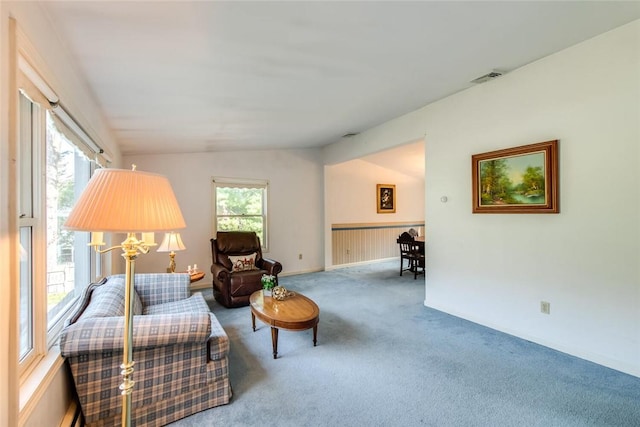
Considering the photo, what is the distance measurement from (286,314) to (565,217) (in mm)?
2681

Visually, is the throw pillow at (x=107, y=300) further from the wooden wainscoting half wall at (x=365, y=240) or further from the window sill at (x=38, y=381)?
the wooden wainscoting half wall at (x=365, y=240)

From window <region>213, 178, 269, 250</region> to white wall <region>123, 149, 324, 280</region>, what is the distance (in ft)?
0.37

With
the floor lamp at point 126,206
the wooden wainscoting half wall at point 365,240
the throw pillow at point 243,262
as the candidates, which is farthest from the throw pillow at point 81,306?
the wooden wainscoting half wall at point 365,240

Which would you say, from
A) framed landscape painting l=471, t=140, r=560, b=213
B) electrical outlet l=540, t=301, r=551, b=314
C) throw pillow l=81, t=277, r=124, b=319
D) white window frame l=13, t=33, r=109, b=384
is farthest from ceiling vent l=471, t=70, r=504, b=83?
throw pillow l=81, t=277, r=124, b=319

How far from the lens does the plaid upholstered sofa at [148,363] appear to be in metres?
1.56

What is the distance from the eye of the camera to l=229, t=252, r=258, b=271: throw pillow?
13.9ft

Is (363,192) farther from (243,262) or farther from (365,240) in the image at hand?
(243,262)

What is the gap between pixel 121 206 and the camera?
1036 millimetres

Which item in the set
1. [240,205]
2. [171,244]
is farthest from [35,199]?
[240,205]

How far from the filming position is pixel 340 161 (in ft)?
19.0

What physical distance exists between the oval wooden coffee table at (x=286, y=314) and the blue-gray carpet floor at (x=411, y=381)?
0.25 meters

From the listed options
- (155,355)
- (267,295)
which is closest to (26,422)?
(155,355)

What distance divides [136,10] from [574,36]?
3147 millimetres

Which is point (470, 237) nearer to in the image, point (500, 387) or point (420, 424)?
point (500, 387)
